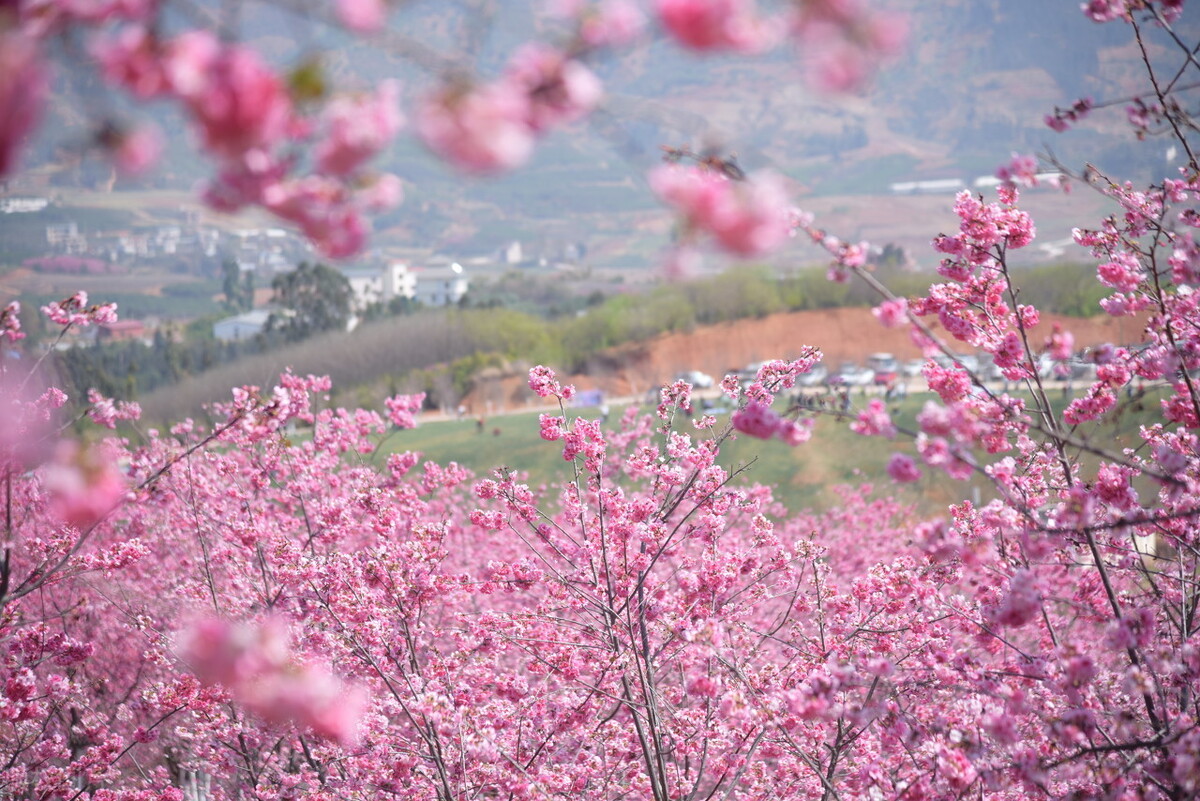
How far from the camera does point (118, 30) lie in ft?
4.72

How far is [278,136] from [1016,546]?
3.76m

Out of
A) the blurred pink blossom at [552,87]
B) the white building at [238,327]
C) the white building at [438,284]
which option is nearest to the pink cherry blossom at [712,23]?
the blurred pink blossom at [552,87]

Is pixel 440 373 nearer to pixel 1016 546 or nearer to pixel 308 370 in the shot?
pixel 308 370

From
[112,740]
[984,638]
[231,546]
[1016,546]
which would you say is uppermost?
[1016,546]

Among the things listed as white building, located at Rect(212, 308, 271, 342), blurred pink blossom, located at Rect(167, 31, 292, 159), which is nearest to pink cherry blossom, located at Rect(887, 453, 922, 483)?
blurred pink blossom, located at Rect(167, 31, 292, 159)

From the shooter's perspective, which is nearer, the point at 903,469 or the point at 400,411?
the point at 903,469

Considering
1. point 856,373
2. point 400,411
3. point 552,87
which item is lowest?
point 856,373

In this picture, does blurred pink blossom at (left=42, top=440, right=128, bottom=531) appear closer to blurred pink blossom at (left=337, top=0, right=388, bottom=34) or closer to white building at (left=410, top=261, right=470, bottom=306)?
blurred pink blossom at (left=337, top=0, right=388, bottom=34)

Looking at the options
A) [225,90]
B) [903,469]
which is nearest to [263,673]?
[225,90]

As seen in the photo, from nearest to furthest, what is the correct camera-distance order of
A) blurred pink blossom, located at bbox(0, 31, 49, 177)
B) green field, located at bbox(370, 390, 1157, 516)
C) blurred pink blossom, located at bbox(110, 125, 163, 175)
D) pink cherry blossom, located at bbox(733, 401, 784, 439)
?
blurred pink blossom, located at bbox(0, 31, 49, 177)
blurred pink blossom, located at bbox(110, 125, 163, 175)
pink cherry blossom, located at bbox(733, 401, 784, 439)
green field, located at bbox(370, 390, 1157, 516)

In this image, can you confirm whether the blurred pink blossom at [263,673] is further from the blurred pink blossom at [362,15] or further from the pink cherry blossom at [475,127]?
the blurred pink blossom at [362,15]

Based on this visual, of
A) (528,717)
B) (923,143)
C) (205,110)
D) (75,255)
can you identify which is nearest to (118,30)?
(205,110)

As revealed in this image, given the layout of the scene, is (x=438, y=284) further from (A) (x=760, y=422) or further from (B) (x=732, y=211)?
(B) (x=732, y=211)

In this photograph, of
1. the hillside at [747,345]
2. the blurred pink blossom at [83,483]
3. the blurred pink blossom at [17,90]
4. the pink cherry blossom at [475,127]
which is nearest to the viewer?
the blurred pink blossom at [17,90]
